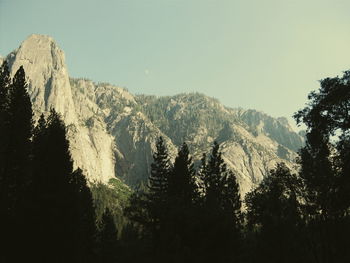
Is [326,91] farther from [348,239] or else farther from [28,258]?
[28,258]

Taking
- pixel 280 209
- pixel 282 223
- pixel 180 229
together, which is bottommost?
pixel 180 229

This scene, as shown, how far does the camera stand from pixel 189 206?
29.2 m

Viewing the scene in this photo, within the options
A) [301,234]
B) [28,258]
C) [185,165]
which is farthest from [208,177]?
[28,258]

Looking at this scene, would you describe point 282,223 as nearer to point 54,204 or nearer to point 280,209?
point 280,209

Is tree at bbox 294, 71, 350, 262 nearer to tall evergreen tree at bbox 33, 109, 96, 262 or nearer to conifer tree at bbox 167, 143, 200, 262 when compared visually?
conifer tree at bbox 167, 143, 200, 262

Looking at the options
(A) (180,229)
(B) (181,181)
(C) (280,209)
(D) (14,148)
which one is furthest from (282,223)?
(D) (14,148)

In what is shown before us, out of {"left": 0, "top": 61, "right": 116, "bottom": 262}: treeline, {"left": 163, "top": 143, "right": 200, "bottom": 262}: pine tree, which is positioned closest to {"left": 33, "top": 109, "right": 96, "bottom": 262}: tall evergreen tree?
{"left": 0, "top": 61, "right": 116, "bottom": 262}: treeline

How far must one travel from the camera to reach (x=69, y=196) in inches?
1540

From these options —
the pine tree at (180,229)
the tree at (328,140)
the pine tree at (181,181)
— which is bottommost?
the pine tree at (180,229)

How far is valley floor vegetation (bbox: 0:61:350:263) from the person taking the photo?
78.7ft

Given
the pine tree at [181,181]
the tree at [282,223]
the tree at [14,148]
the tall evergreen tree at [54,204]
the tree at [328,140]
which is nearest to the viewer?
the tree at [328,140]

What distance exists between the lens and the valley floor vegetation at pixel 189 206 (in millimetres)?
23984

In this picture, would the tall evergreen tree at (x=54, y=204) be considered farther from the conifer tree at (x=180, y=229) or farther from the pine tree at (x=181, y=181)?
the pine tree at (x=181, y=181)

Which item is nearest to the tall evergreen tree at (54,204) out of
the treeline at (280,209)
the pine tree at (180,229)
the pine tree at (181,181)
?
the treeline at (280,209)
